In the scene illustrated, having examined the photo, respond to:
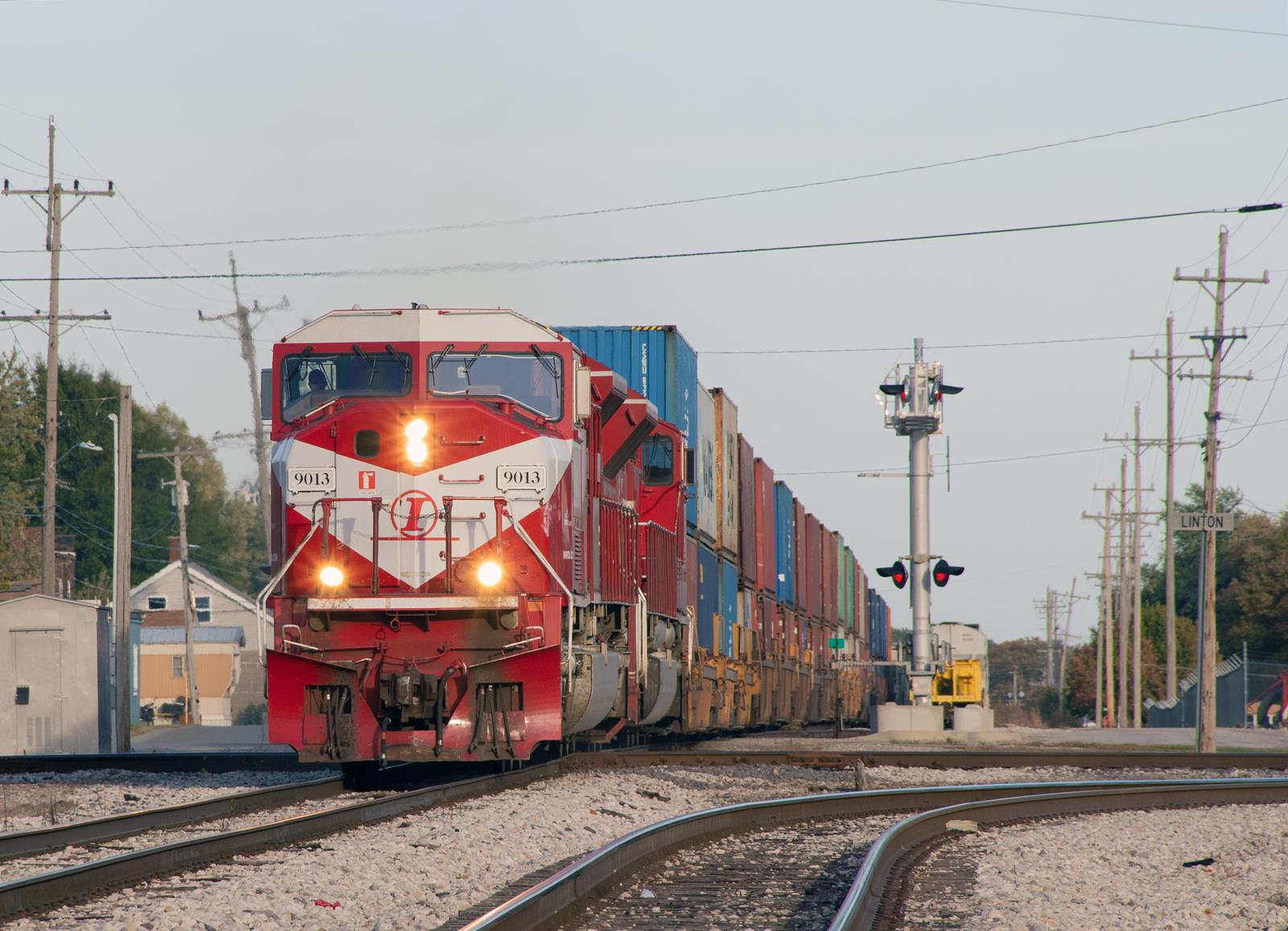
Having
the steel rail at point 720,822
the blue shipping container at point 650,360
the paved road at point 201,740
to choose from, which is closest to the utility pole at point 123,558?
the paved road at point 201,740

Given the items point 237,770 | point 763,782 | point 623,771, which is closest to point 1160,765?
point 763,782

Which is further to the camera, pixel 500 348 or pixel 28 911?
Result: pixel 500 348

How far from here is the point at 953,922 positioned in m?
7.60

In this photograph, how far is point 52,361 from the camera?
3412 centimetres

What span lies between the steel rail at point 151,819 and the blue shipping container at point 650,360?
7376 millimetres

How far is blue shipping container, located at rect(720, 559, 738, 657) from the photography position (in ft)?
70.8

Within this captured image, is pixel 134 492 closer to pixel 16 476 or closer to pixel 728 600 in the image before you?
pixel 16 476

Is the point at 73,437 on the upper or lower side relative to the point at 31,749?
upper

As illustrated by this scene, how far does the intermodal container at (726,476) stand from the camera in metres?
22.7

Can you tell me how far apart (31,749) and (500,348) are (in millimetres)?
16841

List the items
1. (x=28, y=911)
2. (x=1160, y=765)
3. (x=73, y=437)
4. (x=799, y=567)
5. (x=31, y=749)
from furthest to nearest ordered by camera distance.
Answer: (x=73, y=437), (x=799, y=567), (x=31, y=749), (x=1160, y=765), (x=28, y=911)

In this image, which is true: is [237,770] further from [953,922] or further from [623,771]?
[953,922]

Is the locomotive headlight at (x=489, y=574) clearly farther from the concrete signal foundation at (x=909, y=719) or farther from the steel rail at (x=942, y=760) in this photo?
the concrete signal foundation at (x=909, y=719)

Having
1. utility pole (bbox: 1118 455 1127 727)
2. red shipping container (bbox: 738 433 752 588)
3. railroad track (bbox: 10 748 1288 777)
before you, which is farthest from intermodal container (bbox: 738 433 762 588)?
utility pole (bbox: 1118 455 1127 727)
